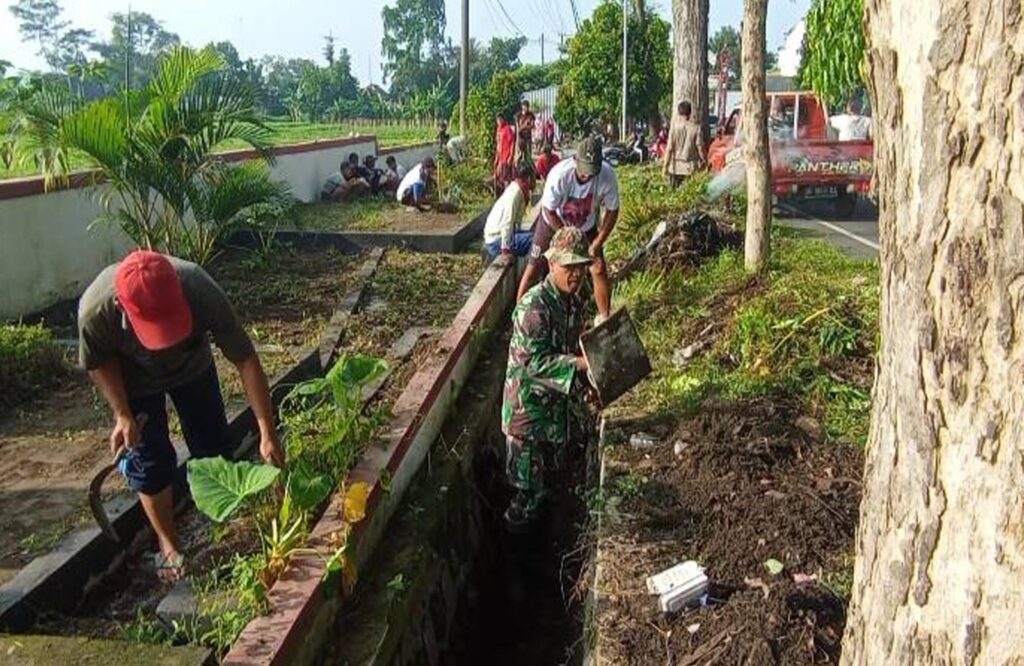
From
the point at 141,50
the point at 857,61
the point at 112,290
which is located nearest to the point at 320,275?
the point at 857,61

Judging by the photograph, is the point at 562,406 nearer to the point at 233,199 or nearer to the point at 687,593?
the point at 687,593

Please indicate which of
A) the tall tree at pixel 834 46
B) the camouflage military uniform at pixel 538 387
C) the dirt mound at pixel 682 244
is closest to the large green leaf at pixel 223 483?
the camouflage military uniform at pixel 538 387

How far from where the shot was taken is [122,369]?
3.94 m

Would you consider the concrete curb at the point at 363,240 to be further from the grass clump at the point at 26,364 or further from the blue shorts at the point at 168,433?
the blue shorts at the point at 168,433

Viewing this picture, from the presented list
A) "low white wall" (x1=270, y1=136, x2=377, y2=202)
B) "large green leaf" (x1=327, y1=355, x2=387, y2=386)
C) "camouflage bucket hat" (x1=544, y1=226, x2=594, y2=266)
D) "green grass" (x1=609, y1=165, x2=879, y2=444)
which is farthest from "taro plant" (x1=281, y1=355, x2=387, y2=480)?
"low white wall" (x1=270, y1=136, x2=377, y2=202)

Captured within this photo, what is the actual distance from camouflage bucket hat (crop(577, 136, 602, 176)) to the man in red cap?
3830mm

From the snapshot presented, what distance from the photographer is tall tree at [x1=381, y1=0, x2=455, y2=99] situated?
86438 millimetres

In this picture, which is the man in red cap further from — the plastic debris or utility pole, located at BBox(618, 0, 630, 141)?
utility pole, located at BBox(618, 0, 630, 141)

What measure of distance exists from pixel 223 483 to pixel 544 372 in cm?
176

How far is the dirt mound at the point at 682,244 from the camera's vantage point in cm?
860

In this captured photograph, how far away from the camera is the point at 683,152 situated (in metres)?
14.0

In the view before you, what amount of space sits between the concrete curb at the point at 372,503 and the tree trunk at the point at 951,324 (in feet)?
6.95

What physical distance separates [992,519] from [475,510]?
4408mm

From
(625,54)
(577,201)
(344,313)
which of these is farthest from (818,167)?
(625,54)
